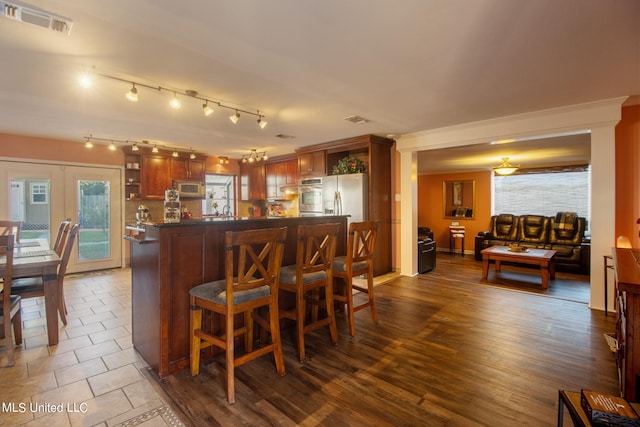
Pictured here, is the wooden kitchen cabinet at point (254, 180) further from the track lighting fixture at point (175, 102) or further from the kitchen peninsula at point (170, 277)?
the kitchen peninsula at point (170, 277)

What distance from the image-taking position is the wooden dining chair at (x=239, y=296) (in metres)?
1.92

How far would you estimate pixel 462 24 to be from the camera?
193 cm

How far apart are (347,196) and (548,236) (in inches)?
182

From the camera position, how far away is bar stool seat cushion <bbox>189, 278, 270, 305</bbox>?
201cm

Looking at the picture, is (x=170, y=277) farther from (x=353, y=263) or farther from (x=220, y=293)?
(x=353, y=263)

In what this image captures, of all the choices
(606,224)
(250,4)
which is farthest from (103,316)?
(606,224)

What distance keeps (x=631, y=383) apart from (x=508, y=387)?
0.64m

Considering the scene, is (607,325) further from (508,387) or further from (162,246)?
(162,246)

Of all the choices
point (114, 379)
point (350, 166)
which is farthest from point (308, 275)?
point (350, 166)

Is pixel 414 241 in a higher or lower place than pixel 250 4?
lower

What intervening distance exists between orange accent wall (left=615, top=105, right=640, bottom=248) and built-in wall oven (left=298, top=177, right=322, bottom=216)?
4148mm

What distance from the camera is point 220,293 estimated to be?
6.84 ft

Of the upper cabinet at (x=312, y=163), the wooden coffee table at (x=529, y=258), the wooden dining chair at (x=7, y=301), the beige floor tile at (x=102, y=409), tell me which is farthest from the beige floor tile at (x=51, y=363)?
the wooden coffee table at (x=529, y=258)

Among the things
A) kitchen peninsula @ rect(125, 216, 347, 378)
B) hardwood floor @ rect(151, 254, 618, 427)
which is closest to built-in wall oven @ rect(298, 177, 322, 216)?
hardwood floor @ rect(151, 254, 618, 427)
